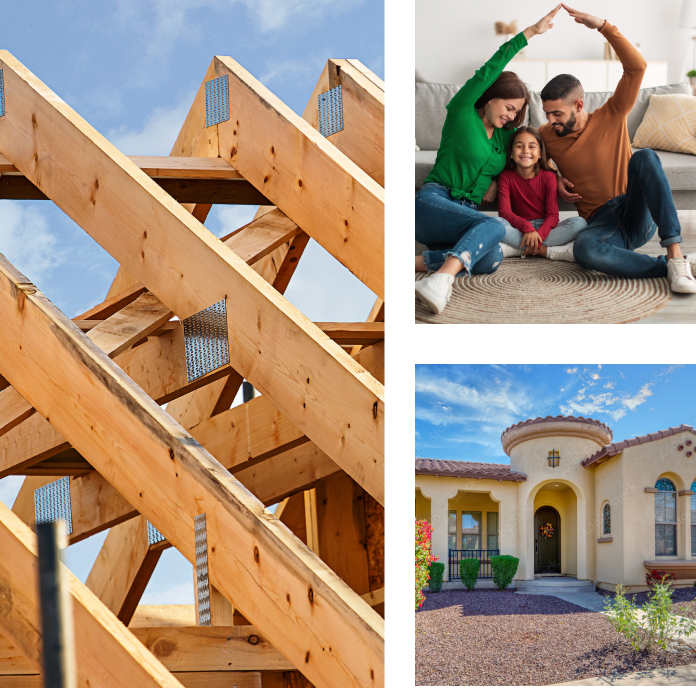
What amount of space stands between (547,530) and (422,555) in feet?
0.93

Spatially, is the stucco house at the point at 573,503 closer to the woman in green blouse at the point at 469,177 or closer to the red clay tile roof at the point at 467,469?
the red clay tile roof at the point at 467,469

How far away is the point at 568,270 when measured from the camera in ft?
5.24

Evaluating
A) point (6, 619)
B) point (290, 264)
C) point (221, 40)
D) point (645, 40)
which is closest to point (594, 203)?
point (645, 40)

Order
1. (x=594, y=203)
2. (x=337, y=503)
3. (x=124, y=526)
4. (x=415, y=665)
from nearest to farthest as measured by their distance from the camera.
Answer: (x=415, y=665)
(x=594, y=203)
(x=337, y=503)
(x=124, y=526)

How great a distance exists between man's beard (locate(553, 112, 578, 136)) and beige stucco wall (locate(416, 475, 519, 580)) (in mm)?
788

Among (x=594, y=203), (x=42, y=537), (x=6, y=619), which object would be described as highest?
(x=594, y=203)

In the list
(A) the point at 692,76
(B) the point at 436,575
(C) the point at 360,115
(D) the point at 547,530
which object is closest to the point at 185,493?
(B) the point at 436,575

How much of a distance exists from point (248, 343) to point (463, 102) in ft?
2.42

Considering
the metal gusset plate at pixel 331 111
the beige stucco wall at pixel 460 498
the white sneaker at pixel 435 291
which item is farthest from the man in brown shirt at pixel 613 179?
the metal gusset plate at pixel 331 111

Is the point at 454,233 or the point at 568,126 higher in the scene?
the point at 568,126

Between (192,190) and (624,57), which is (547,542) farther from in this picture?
(192,190)

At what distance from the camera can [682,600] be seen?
1.57 m

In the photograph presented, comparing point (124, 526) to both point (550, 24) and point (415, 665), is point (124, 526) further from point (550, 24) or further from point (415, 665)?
point (550, 24)

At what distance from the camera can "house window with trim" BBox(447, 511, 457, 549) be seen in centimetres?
161
